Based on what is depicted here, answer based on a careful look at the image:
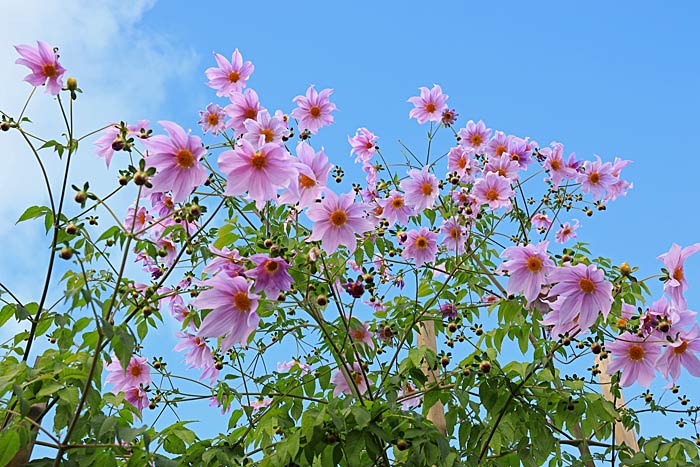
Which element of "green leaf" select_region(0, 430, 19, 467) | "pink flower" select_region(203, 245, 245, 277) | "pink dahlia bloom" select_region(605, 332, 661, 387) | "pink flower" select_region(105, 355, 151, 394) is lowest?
"pink dahlia bloom" select_region(605, 332, 661, 387)

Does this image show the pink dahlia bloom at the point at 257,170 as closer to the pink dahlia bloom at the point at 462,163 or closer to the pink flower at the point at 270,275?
the pink flower at the point at 270,275

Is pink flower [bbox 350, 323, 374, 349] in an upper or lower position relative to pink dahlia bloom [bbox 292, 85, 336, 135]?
lower

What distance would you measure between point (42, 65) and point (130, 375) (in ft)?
3.35

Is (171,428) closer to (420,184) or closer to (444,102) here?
(420,184)

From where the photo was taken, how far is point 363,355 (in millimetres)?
2230

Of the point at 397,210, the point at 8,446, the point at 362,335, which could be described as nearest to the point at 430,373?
the point at 362,335

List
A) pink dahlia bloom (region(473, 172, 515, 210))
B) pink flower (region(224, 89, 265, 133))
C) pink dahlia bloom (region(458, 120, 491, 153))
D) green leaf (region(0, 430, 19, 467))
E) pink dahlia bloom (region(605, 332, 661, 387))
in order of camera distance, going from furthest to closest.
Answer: pink dahlia bloom (region(458, 120, 491, 153)), pink dahlia bloom (region(473, 172, 515, 210)), pink flower (region(224, 89, 265, 133)), pink dahlia bloom (region(605, 332, 661, 387)), green leaf (region(0, 430, 19, 467))

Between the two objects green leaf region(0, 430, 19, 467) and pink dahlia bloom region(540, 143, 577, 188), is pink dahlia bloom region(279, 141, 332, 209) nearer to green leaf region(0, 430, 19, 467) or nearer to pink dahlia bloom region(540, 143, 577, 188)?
green leaf region(0, 430, 19, 467)

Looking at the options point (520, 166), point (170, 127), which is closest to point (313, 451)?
point (170, 127)

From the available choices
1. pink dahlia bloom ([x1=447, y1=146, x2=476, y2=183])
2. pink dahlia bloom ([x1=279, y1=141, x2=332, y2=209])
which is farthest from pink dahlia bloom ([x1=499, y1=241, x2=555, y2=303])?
pink dahlia bloom ([x1=447, y1=146, x2=476, y2=183])

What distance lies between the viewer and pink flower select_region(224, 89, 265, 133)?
2037mm

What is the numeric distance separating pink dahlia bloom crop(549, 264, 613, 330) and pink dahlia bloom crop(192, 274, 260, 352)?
0.75m

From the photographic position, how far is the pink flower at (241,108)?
2.04 m

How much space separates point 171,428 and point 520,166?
186 centimetres
